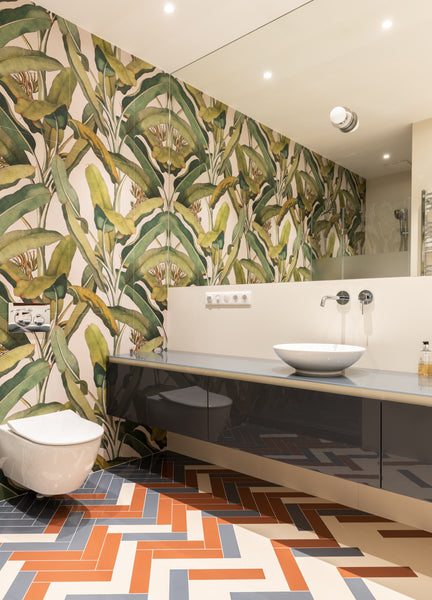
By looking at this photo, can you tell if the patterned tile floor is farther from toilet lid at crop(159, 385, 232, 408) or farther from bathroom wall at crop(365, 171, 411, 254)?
bathroom wall at crop(365, 171, 411, 254)

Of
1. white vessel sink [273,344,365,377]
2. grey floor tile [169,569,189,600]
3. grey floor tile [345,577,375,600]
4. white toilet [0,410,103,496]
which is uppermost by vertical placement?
white vessel sink [273,344,365,377]

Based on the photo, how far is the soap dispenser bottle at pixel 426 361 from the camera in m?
1.81

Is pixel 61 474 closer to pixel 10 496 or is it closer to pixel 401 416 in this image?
pixel 10 496

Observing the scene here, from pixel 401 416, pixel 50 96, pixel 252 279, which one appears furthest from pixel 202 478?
pixel 50 96

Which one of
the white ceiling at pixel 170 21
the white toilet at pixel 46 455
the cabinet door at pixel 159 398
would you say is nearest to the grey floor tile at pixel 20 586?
the white toilet at pixel 46 455

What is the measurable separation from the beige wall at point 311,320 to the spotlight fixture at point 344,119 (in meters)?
0.84

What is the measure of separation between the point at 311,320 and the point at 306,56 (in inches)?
60.2

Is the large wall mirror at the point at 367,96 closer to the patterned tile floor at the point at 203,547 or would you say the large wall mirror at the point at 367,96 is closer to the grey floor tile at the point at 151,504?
the patterned tile floor at the point at 203,547

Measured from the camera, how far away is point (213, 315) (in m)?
2.76

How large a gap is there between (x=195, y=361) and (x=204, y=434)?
423 millimetres

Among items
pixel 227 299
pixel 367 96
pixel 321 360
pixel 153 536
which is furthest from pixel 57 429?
pixel 367 96

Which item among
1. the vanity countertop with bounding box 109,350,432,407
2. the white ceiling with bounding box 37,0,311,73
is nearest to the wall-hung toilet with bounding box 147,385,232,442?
the vanity countertop with bounding box 109,350,432,407

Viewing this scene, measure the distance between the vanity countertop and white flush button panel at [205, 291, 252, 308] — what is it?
0.34 metres

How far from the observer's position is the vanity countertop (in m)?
1.52
